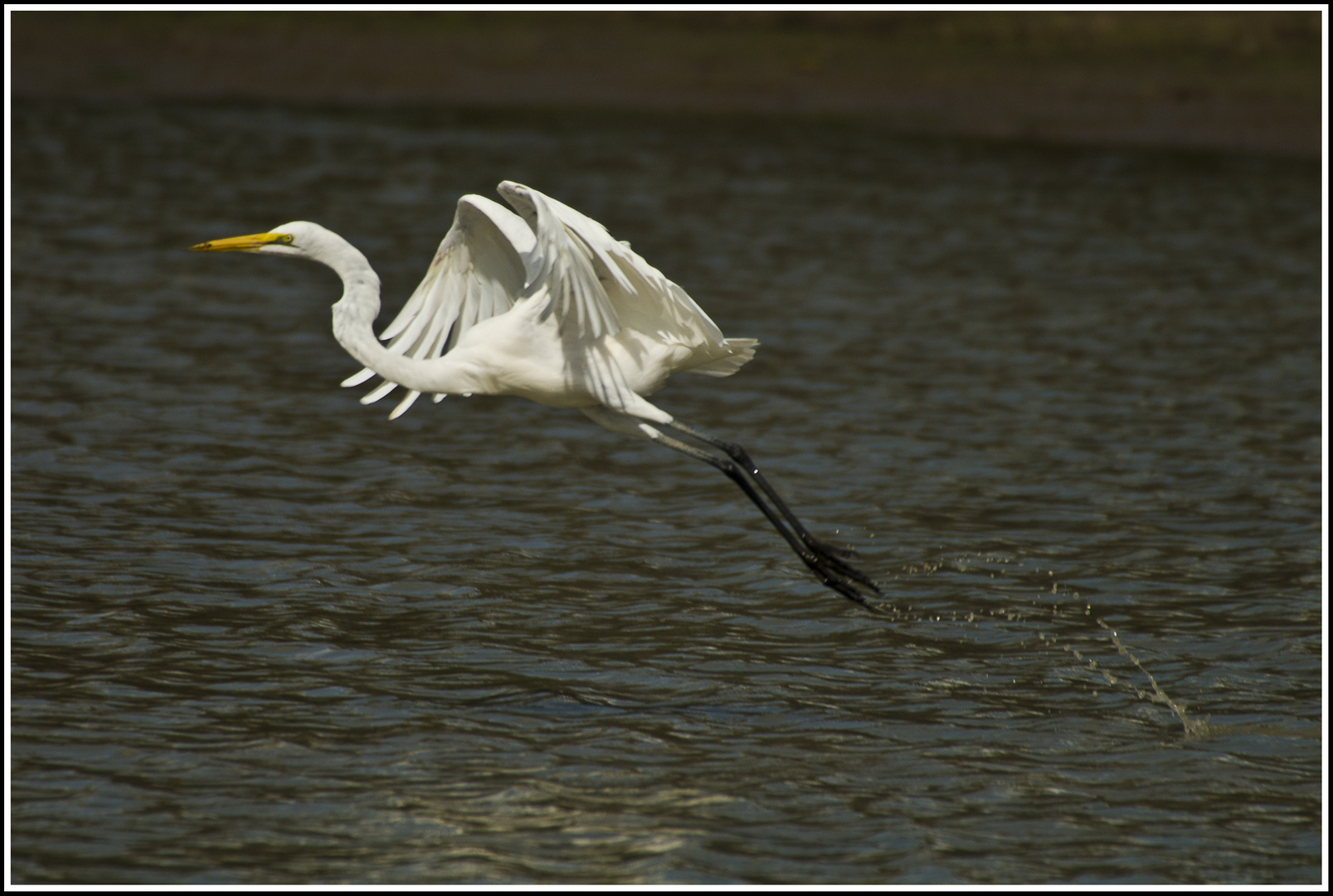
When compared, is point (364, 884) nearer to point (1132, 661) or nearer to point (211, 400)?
point (1132, 661)

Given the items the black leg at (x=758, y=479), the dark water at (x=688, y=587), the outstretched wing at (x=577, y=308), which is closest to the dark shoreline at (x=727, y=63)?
the dark water at (x=688, y=587)

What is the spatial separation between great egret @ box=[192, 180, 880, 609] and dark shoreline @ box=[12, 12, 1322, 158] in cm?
1482

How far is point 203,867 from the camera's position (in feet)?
15.5

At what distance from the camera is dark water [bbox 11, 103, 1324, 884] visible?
5145 millimetres

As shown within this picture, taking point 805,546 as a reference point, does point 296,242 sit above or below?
above

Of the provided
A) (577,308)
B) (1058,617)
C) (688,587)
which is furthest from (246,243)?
(1058,617)

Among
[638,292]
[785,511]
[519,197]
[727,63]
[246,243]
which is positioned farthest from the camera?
[727,63]

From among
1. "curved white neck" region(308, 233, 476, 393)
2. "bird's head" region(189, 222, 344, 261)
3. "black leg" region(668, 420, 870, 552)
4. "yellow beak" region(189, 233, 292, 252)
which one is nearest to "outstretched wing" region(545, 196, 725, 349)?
"black leg" region(668, 420, 870, 552)

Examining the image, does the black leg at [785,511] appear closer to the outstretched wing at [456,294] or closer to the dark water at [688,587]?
the dark water at [688,587]

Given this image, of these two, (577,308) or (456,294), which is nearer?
(577,308)

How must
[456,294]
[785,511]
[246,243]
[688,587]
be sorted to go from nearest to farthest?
[246,243] < [785,511] < [456,294] < [688,587]

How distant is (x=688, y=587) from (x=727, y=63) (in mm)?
15440

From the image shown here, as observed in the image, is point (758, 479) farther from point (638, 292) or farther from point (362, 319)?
point (362, 319)

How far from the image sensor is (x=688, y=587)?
7.48 metres
